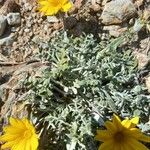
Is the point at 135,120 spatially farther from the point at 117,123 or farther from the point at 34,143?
the point at 34,143

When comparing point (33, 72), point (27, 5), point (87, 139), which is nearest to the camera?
point (87, 139)

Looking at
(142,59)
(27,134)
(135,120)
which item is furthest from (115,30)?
(27,134)

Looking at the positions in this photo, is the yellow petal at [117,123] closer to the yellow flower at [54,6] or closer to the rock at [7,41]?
the yellow flower at [54,6]

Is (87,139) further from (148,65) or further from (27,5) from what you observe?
(27,5)

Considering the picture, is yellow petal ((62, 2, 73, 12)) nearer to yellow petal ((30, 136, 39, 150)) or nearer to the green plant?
the green plant

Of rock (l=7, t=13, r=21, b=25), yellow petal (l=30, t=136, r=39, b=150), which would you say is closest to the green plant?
yellow petal (l=30, t=136, r=39, b=150)

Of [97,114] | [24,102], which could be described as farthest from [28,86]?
[97,114]

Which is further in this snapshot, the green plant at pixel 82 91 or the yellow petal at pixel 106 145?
the green plant at pixel 82 91

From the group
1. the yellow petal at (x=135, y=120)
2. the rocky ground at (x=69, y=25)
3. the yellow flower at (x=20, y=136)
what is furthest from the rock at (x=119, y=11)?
the yellow flower at (x=20, y=136)
